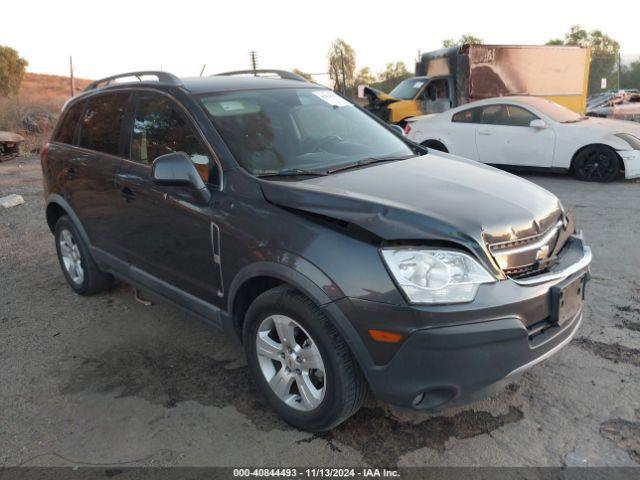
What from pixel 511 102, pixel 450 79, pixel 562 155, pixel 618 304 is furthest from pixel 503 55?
pixel 618 304

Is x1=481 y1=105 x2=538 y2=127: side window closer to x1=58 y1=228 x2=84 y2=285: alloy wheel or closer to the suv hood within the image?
the suv hood

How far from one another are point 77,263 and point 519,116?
7.79 meters

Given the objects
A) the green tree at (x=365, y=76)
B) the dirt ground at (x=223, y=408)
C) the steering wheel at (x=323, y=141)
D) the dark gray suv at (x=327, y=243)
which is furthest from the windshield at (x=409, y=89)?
the green tree at (x=365, y=76)

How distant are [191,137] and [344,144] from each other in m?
1.00

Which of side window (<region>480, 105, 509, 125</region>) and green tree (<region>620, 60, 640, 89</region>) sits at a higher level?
green tree (<region>620, 60, 640, 89</region>)

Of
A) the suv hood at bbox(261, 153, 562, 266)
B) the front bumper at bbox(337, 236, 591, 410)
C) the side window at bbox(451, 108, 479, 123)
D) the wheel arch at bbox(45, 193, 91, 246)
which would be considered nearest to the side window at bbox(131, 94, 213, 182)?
the suv hood at bbox(261, 153, 562, 266)

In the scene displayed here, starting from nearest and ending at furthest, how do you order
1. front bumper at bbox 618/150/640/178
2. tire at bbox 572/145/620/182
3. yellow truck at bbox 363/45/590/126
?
front bumper at bbox 618/150/640/178 < tire at bbox 572/145/620/182 < yellow truck at bbox 363/45/590/126

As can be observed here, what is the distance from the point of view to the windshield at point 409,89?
48.8 feet

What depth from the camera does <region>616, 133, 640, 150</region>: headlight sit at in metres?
8.84

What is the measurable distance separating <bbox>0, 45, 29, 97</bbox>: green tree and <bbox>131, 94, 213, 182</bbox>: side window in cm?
3183

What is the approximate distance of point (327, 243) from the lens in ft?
8.38

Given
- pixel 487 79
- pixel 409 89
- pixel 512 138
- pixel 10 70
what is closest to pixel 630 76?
pixel 487 79

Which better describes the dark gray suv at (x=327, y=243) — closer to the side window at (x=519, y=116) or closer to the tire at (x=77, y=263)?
the tire at (x=77, y=263)

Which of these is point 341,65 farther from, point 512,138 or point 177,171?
point 177,171
